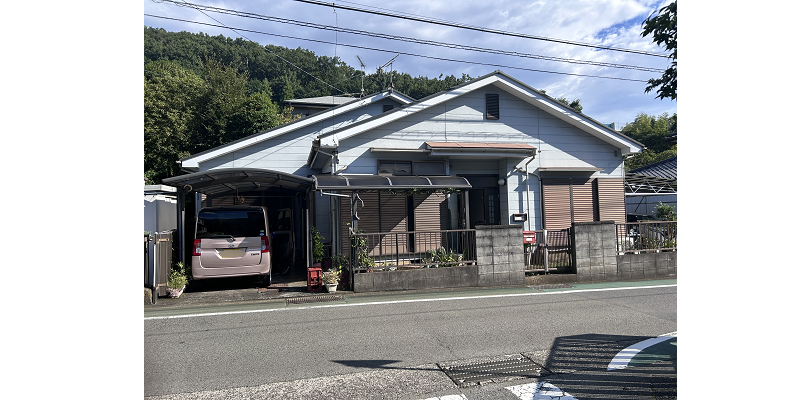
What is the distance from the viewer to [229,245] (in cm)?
897

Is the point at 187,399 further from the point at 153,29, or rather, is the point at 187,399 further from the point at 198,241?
the point at 153,29

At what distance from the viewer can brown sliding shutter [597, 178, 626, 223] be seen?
12734 mm

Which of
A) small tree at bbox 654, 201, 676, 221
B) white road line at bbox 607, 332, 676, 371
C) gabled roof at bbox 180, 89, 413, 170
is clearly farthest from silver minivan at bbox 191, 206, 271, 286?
small tree at bbox 654, 201, 676, 221

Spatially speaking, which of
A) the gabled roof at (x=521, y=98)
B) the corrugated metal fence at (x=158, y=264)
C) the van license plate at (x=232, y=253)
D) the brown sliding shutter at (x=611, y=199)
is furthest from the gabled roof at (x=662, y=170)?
the corrugated metal fence at (x=158, y=264)

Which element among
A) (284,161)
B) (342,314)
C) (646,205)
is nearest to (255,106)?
(284,161)

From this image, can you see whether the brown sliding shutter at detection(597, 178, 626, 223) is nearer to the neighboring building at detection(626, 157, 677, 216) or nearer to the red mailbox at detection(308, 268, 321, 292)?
the neighboring building at detection(626, 157, 677, 216)

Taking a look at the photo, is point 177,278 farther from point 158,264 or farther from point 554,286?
point 554,286

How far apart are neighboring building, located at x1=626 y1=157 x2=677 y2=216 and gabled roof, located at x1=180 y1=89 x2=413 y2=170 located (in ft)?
33.8

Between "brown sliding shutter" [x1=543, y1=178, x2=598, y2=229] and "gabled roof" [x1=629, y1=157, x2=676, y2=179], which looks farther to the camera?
"gabled roof" [x1=629, y1=157, x2=676, y2=179]

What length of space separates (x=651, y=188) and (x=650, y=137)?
2730cm

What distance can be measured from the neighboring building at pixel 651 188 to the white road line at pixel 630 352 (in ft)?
37.2

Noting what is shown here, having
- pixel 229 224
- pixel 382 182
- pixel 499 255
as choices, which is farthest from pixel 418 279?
pixel 229 224

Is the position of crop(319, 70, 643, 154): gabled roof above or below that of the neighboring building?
above

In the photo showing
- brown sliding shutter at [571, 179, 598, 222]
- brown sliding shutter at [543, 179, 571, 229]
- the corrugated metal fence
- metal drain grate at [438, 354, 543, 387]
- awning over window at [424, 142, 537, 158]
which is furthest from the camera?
brown sliding shutter at [571, 179, 598, 222]
